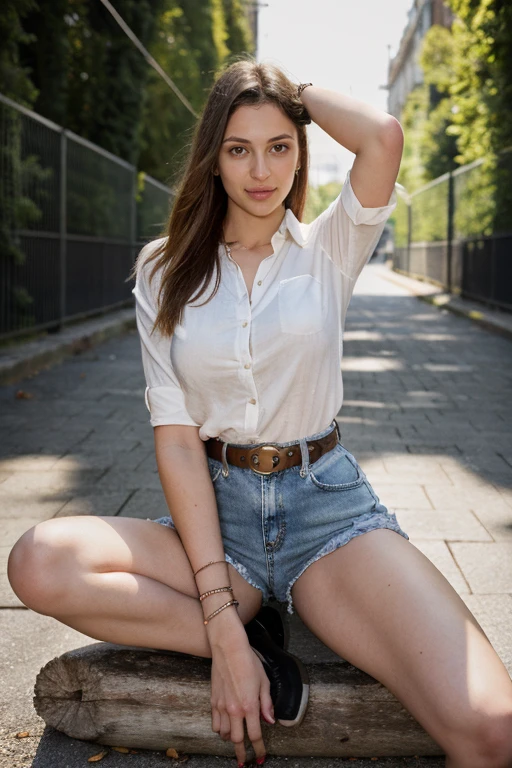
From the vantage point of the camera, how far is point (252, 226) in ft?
9.09

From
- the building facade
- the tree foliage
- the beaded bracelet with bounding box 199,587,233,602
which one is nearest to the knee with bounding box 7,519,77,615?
the beaded bracelet with bounding box 199,587,233,602

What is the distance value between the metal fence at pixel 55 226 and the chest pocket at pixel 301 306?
20.5 feet

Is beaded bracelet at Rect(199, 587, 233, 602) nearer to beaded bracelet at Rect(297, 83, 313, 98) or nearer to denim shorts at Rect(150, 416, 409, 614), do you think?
denim shorts at Rect(150, 416, 409, 614)

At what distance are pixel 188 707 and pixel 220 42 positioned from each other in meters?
32.2

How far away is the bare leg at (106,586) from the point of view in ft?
7.70

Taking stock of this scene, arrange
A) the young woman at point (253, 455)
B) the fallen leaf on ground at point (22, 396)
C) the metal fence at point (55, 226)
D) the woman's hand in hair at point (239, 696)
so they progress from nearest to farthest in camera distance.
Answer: the woman's hand in hair at point (239, 696), the young woman at point (253, 455), the fallen leaf on ground at point (22, 396), the metal fence at point (55, 226)

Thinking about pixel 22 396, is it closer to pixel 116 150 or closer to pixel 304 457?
pixel 304 457

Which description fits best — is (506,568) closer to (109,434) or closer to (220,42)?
(109,434)

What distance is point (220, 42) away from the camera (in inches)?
1267

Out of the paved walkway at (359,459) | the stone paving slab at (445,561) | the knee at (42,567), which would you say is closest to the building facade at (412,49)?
the paved walkway at (359,459)

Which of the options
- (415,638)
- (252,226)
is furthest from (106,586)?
(252,226)

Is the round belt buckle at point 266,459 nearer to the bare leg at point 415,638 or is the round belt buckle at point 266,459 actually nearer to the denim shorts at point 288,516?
the denim shorts at point 288,516

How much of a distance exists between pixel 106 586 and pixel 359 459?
10.5ft

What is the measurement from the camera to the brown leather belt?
255 cm
